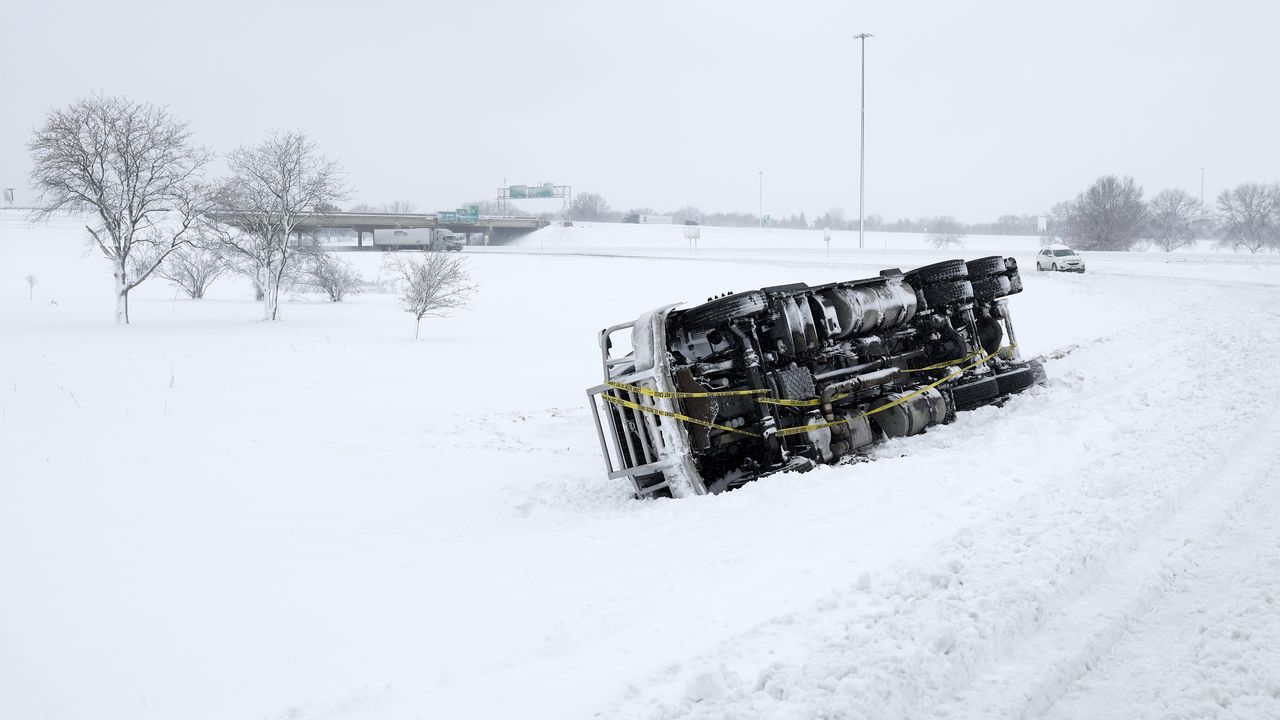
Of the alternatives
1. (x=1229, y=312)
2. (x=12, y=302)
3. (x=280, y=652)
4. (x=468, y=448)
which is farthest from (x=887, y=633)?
(x=12, y=302)

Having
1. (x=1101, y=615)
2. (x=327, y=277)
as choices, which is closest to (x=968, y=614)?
(x=1101, y=615)

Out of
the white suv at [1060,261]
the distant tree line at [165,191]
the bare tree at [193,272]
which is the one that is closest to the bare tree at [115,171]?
the distant tree line at [165,191]

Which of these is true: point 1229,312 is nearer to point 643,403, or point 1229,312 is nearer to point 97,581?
point 643,403

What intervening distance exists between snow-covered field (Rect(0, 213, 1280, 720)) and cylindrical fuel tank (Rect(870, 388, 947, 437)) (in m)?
0.23

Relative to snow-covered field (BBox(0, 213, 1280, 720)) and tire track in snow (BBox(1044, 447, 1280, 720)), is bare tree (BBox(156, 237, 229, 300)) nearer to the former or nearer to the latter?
snow-covered field (BBox(0, 213, 1280, 720))

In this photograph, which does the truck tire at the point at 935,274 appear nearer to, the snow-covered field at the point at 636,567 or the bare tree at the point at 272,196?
the snow-covered field at the point at 636,567

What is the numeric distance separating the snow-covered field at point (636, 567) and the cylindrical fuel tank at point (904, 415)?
235 mm

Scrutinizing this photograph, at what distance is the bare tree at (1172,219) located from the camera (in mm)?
75375

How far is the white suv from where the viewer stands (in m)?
39.8

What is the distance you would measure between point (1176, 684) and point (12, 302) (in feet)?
143

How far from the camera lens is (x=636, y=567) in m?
5.50

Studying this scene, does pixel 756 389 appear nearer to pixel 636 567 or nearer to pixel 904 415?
pixel 904 415

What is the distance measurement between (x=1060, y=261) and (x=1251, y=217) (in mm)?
48969

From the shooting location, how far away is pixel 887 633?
3943 mm
